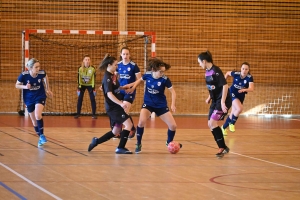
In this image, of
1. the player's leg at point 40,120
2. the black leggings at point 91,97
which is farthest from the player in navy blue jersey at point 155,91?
the black leggings at point 91,97

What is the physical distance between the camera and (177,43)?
2038cm

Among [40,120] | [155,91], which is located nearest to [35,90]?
[40,120]

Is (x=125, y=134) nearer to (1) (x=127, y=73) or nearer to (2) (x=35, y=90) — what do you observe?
(2) (x=35, y=90)

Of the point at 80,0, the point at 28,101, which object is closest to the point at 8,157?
the point at 28,101

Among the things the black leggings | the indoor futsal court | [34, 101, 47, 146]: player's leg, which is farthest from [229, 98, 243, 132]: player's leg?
the black leggings

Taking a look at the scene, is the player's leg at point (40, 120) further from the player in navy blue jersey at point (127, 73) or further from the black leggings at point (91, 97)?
the black leggings at point (91, 97)

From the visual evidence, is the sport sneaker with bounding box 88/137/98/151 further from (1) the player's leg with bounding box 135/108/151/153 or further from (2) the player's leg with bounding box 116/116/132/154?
(1) the player's leg with bounding box 135/108/151/153

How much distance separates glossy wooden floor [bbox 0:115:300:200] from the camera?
23.0 ft

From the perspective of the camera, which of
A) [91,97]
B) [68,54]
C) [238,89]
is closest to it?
[238,89]

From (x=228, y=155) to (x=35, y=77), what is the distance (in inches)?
149

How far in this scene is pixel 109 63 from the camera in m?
10.4

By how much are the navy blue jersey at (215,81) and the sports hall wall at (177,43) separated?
8835 millimetres

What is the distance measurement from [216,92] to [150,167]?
215 centimetres

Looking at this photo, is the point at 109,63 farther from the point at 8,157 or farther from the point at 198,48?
the point at 198,48
